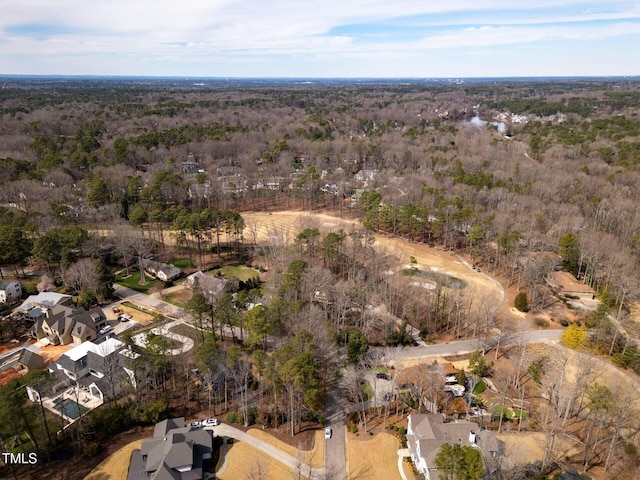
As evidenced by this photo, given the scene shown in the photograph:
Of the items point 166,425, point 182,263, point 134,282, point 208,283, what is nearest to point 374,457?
point 166,425

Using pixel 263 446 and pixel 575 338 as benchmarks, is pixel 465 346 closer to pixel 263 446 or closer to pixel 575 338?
pixel 575 338

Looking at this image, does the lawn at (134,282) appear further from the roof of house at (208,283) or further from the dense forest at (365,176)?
the dense forest at (365,176)

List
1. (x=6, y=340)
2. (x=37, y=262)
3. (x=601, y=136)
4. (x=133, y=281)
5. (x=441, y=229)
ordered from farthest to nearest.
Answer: (x=601, y=136), (x=441, y=229), (x=37, y=262), (x=133, y=281), (x=6, y=340)

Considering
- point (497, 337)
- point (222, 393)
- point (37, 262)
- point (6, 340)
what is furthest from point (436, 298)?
point (37, 262)

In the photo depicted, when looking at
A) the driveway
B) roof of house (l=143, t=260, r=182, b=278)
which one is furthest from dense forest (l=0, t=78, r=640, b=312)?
the driveway

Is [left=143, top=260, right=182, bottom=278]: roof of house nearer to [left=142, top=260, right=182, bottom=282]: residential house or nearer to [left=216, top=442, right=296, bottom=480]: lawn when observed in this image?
[left=142, top=260, right=182, bottom=282]: residential house

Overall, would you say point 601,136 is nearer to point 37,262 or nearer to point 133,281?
point 133,281
